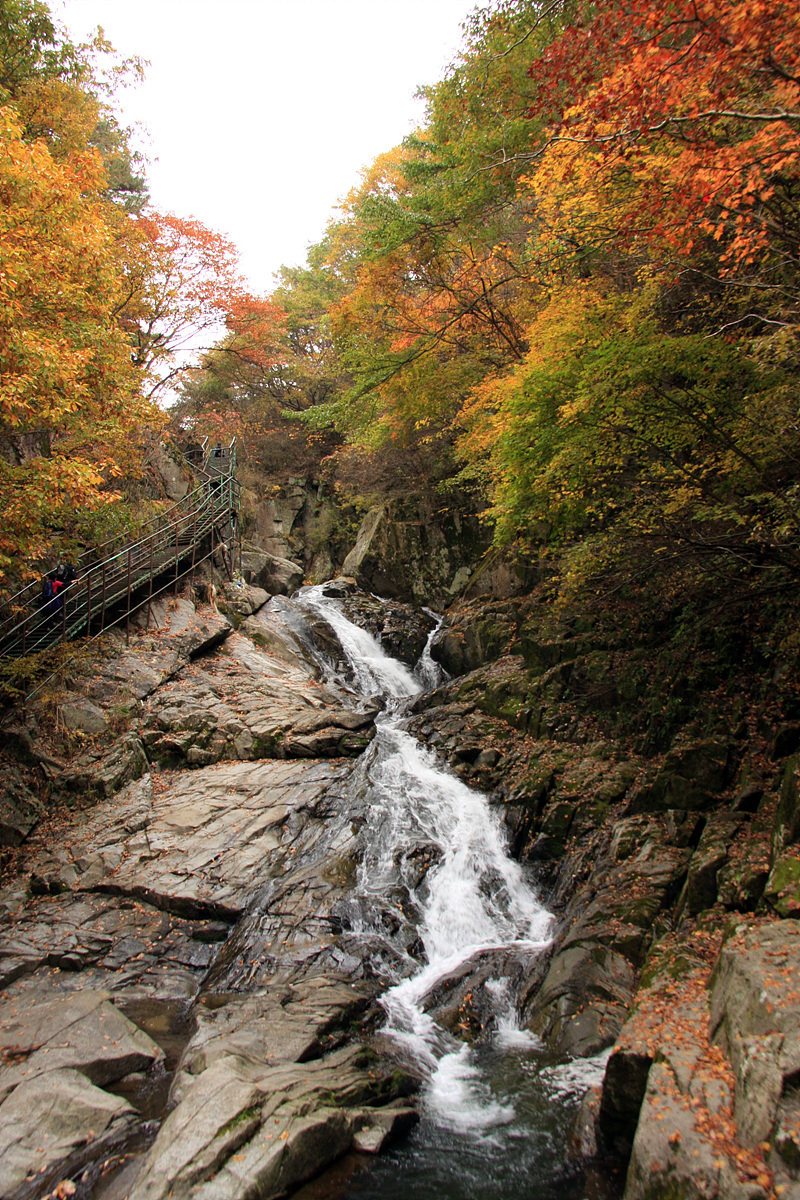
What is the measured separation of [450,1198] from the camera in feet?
13.0

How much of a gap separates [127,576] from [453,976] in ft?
33.0

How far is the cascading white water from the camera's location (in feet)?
17.2

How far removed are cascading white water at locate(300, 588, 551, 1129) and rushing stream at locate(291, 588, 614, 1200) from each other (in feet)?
0.05

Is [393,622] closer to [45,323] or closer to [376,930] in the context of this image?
[376,930]

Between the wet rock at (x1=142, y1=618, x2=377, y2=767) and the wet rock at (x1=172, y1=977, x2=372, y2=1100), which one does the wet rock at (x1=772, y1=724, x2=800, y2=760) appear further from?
the wet rock at (x1=142, y1=618, x2=377, y2=767)

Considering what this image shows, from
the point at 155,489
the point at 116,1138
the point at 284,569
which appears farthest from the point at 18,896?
the point at 284,569

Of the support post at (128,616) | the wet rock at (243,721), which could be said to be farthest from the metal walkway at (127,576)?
the wet rock at (243,721)

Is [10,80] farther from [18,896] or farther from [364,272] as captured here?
[18,896]

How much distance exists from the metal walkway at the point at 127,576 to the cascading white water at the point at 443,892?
630 cm

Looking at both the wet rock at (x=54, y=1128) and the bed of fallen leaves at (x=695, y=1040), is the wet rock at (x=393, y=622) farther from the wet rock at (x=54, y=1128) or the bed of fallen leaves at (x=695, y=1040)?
Answer: the wet rock at (x=54, y=1128)

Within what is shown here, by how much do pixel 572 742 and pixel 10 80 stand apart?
17.2 m

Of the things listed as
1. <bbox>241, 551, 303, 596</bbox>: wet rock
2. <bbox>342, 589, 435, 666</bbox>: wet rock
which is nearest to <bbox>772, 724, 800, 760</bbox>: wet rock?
<bbox>342, 589, 435, 666</bbox>: wet rock

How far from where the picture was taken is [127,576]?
12438mm

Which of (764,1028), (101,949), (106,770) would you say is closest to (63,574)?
(106,770)
